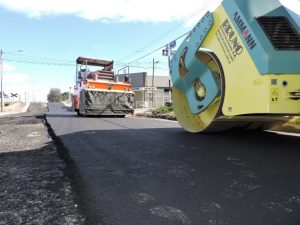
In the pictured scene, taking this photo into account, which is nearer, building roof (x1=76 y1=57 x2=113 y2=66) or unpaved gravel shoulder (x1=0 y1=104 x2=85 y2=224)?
unpaved gravel shoulder (x1=0 y1=104 x2=85 y2=224)

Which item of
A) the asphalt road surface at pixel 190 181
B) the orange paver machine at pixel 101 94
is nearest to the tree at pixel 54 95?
the orange paver machine at pixel 101 94

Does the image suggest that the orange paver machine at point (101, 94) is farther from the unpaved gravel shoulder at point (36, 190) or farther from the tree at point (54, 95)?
the tree at point (54, 95)

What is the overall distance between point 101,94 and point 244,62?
1164 cm

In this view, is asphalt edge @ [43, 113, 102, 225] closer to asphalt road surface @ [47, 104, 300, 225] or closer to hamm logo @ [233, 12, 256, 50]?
asphalt road surface @ [47, 104, 300, 225]

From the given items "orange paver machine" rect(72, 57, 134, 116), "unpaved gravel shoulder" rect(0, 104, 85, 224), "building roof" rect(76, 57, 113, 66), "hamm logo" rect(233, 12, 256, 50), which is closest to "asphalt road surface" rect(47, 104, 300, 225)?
"unpaved gravel shoulder" rect(0, 104, 85, 224)

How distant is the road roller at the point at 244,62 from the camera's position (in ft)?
16.9

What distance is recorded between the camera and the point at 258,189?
367cm

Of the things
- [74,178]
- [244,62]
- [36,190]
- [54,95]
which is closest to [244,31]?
[244,62]

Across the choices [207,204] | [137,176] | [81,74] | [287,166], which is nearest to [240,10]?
[287,166]

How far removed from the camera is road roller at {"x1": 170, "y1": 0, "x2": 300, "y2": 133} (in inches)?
203

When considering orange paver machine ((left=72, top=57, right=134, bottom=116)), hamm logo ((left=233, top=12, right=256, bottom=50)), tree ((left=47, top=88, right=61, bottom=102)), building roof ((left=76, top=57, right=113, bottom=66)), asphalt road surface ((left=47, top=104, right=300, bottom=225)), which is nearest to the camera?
asphalt road surface ((left=47, top=104, right=300, bottom=225))

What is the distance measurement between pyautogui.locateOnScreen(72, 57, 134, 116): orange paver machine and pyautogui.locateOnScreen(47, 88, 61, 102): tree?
323 feet

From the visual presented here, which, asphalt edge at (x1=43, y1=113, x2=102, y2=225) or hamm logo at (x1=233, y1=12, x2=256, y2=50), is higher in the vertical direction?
hamm logo at (x1=233, y1=12, x2=256, y2=50)

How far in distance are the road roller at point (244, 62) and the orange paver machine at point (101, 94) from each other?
31.0 ft
